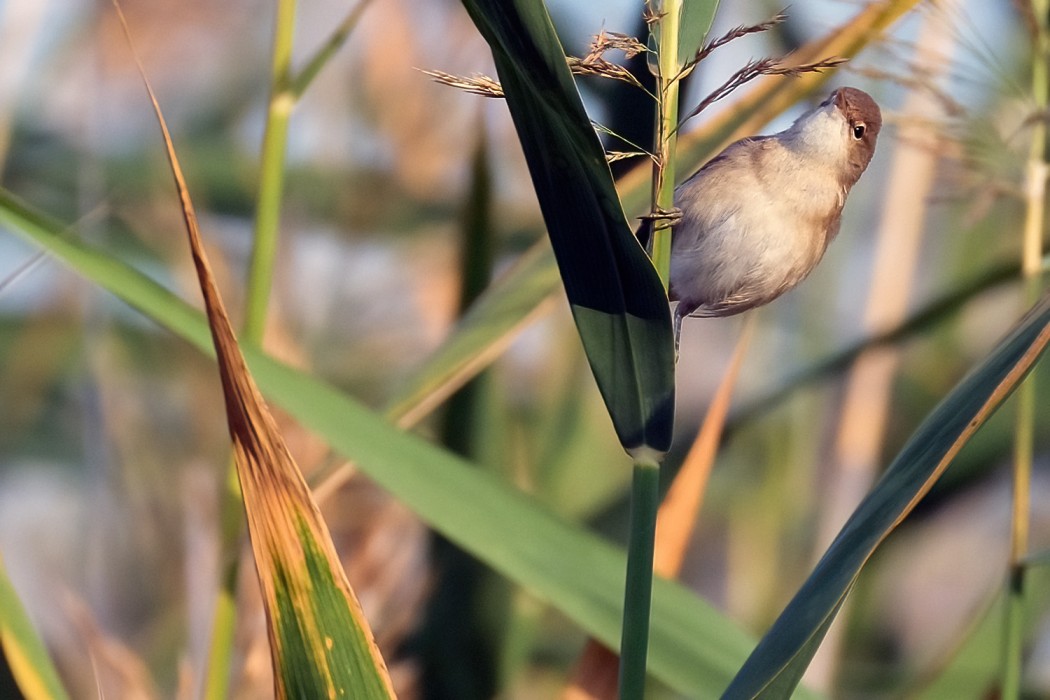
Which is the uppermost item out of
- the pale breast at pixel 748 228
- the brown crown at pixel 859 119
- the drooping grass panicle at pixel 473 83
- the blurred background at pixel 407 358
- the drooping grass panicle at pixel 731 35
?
the drooping grass panicle at pixel 731 35

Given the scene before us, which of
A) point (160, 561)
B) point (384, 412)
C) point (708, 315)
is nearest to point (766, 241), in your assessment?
point (708, 315)

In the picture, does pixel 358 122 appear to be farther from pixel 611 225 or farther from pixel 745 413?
pixel 611 225

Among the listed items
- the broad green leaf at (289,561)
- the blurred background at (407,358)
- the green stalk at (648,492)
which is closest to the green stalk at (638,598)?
the green stalk at (648,492)

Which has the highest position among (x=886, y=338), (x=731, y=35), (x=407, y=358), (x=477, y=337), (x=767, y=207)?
(x=731, y=35)

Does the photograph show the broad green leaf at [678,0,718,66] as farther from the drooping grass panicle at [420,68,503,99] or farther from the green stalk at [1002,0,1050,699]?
the green stalk at [1002,0,1050,699]

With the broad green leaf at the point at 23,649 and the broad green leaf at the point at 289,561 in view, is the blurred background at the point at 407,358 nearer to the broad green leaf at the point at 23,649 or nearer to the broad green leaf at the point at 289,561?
the broad green leaf at the point at 23,649

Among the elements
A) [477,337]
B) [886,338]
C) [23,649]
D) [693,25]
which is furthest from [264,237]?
[886,338]

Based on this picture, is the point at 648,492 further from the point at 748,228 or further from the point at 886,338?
the point at 886,338
